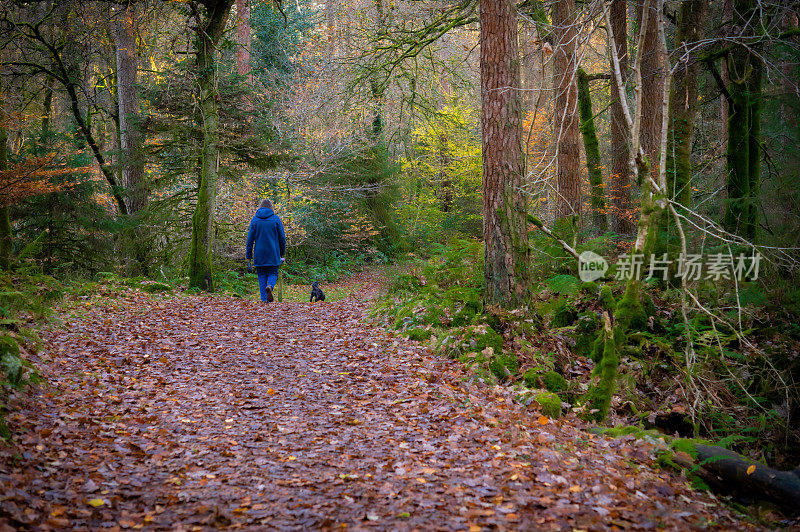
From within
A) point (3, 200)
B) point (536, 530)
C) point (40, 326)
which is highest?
point (3, 200)

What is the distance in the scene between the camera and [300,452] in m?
4.26

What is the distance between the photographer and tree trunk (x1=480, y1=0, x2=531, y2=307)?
682 centimetres

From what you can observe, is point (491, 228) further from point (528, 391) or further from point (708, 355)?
point (708, 355)

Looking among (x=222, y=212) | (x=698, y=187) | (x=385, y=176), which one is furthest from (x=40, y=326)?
(x=385, y=176)

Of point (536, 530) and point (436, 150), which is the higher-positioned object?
point (436, 150)

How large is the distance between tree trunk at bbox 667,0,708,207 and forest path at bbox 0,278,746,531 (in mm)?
5941

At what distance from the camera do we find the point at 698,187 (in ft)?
40.3

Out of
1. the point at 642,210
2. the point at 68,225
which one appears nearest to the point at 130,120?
the point at 68,225

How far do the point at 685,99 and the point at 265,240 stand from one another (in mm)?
9149

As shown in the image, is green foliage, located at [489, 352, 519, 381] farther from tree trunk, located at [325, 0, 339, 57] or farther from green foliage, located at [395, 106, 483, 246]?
tree trunk, located at [325, 0, 339, 57]

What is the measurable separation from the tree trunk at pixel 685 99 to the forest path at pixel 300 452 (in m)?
5.94

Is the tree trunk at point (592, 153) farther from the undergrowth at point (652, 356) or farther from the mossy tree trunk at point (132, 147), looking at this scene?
the mossy tree trunk at point (132, 147)

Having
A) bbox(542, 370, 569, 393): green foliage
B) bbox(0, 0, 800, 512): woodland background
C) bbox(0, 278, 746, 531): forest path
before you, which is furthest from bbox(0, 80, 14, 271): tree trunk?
bbox(542, 370, 569, 393): green foliage

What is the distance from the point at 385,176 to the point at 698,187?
12.3 metres
